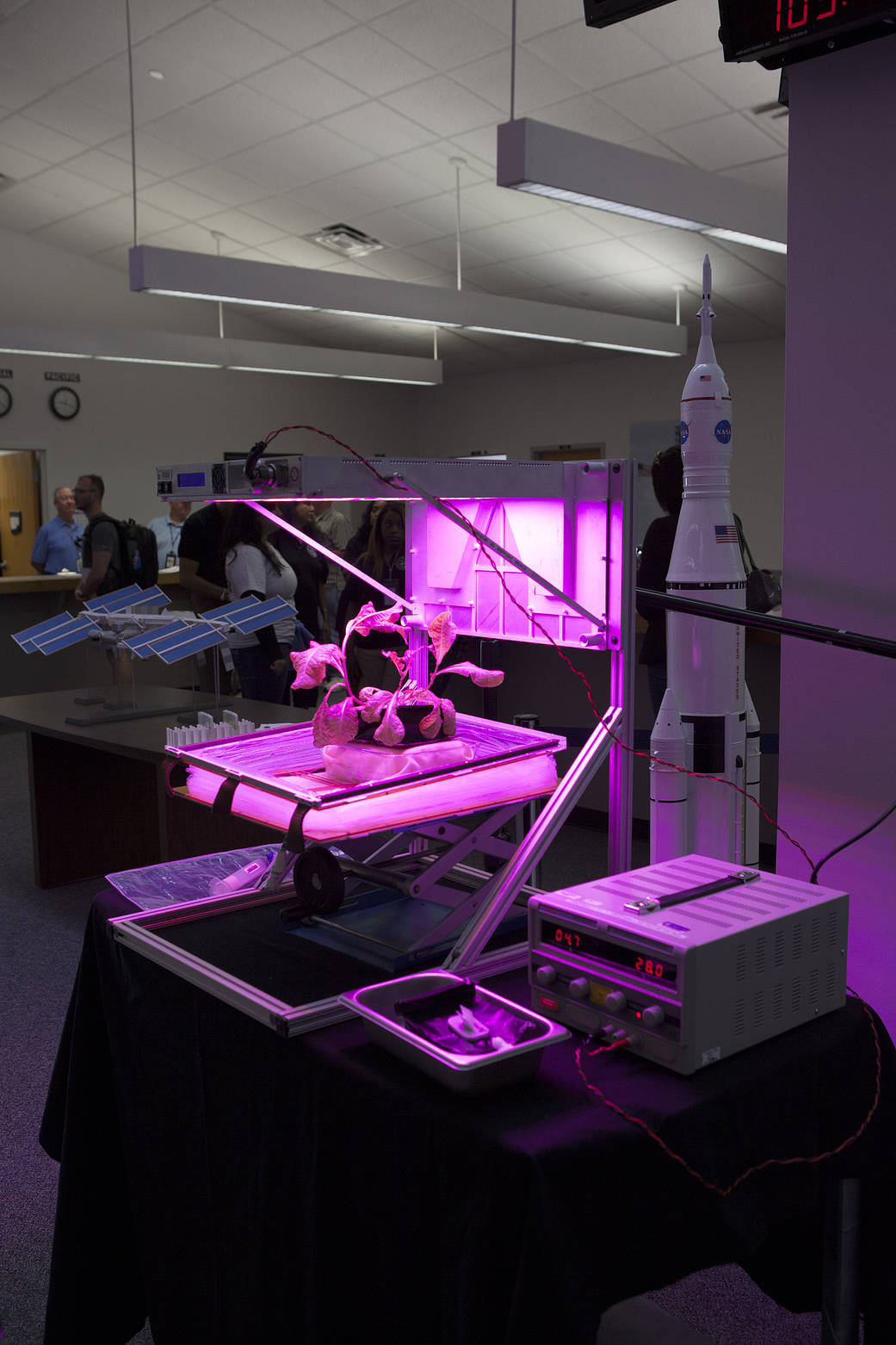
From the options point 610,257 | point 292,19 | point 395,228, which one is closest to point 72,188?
point 395,228

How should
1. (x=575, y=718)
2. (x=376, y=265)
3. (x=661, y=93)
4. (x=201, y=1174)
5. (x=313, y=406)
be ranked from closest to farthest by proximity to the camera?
(x=201, y=1174), (x=575, y=718), (x=661, y=93), (x=376, y=265), (x=313, y=406)

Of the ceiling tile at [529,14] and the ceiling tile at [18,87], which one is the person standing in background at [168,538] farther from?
the ceiling tile at [529,14]

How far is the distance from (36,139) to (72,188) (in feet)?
2.68

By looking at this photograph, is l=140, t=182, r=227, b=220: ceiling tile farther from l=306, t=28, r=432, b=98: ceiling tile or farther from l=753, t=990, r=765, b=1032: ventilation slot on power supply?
l=753, t=990, r=765, b=1032: ventilation slot on power supply

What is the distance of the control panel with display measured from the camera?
107cm

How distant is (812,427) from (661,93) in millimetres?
4357

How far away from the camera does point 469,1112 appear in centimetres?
104

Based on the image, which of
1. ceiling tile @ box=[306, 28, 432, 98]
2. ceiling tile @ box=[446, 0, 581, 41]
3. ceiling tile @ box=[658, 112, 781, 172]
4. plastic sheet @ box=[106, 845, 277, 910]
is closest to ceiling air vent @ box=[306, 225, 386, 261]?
ceiling tile @ box=[306, 28, 432, 98]

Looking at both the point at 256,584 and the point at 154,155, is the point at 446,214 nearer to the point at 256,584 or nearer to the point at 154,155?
the point at 154,155

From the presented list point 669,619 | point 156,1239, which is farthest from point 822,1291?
point 669,619

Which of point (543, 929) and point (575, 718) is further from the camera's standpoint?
point (575, 718)

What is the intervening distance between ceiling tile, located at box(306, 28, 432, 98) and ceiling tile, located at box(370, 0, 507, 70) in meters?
0.08

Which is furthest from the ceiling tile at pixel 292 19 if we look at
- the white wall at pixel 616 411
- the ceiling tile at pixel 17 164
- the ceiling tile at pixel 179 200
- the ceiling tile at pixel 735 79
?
the white wall at pixel 616 411

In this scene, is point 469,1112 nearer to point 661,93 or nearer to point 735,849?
point 735,849
